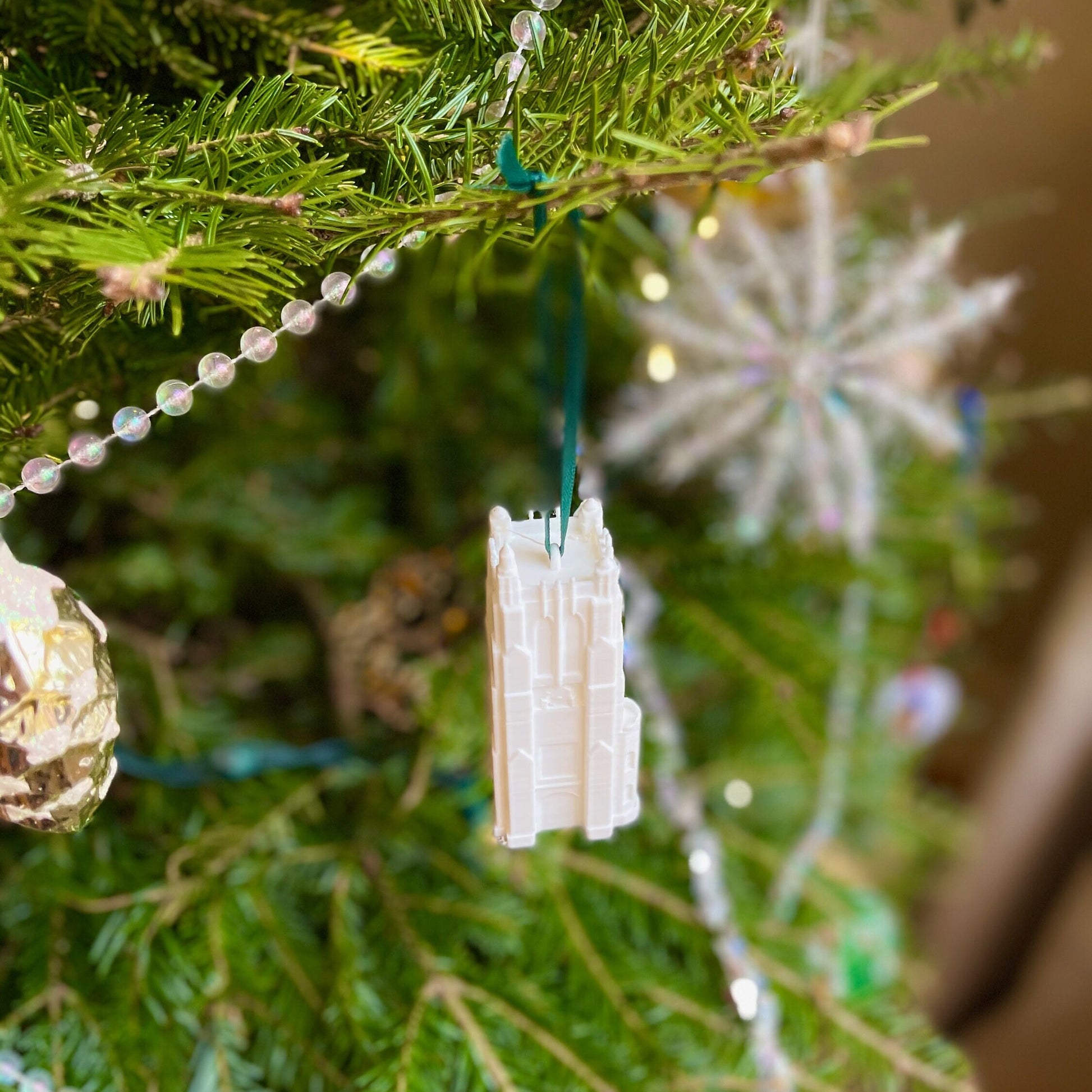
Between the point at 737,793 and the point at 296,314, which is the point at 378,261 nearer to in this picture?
the point at 296,314

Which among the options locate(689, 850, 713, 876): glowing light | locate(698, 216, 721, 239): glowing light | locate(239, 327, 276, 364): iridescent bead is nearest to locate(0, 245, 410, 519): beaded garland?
locate(239, 327, 276, 364): iridescent bead

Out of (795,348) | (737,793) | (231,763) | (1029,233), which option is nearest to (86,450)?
(231,763)

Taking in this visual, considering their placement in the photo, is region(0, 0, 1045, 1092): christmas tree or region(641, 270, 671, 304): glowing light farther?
region(641, 270, 671, 304): glowing light

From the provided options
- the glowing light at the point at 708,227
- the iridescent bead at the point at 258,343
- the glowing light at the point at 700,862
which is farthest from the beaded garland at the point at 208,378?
the glowing light at the point at 700,862

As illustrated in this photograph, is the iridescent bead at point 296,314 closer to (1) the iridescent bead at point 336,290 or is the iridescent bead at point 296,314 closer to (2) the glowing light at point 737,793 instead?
(1) the iridescent bead at point 336,290

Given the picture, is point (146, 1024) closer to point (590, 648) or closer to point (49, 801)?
point (49, 801)

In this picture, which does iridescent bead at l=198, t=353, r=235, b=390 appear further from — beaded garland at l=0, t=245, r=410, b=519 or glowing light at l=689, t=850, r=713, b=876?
glowing light at l=689, t=850, r=713, b=876

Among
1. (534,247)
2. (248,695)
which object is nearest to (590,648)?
(534,247)
